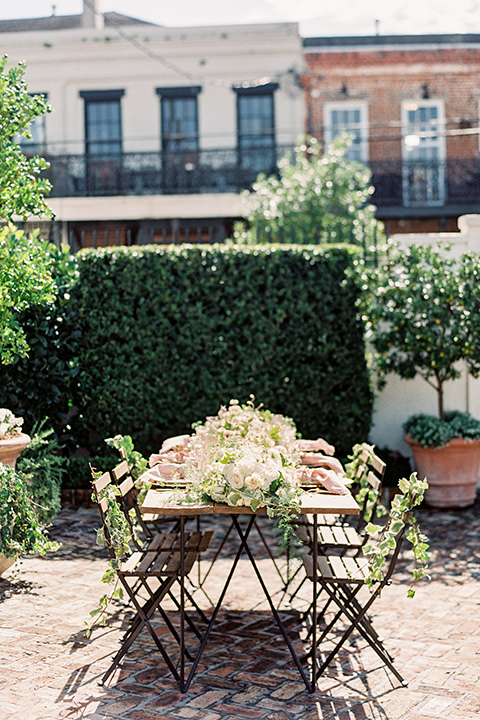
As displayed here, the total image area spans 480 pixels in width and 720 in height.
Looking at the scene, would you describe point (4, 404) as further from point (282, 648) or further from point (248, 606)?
point (282, 648)

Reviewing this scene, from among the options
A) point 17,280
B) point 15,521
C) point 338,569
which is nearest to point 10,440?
point 15,521

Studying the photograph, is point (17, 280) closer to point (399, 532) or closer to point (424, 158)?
point (399, 532)

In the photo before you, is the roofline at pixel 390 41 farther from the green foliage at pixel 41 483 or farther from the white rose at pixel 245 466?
the white rose at pixel 245 466

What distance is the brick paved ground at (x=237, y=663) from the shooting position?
3.96 m

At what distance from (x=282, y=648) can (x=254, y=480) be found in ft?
4.27

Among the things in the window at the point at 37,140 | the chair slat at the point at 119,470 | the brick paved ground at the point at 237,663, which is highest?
the window at the point at 37,140

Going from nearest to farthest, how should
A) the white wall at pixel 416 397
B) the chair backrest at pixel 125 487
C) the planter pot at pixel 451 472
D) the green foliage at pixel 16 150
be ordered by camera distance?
the chair backrest at pixel 125 487
the green foliage at pixel 16 150
the planter pot at pixel 451 472
the white wall at pixel 416 397

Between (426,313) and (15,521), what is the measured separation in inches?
178

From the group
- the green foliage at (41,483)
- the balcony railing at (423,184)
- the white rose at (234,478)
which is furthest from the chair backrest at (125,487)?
the balcony railing at (423,184)

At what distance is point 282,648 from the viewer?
15.7 ft

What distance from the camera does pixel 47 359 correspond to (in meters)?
8.38

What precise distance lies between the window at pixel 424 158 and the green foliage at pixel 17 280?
1315 cm

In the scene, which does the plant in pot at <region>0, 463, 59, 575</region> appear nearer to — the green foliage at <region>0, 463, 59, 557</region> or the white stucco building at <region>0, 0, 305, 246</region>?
the green foliage at <region>0, 463, 59, 557</region>

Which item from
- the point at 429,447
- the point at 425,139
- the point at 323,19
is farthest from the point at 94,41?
the point at 429,447
